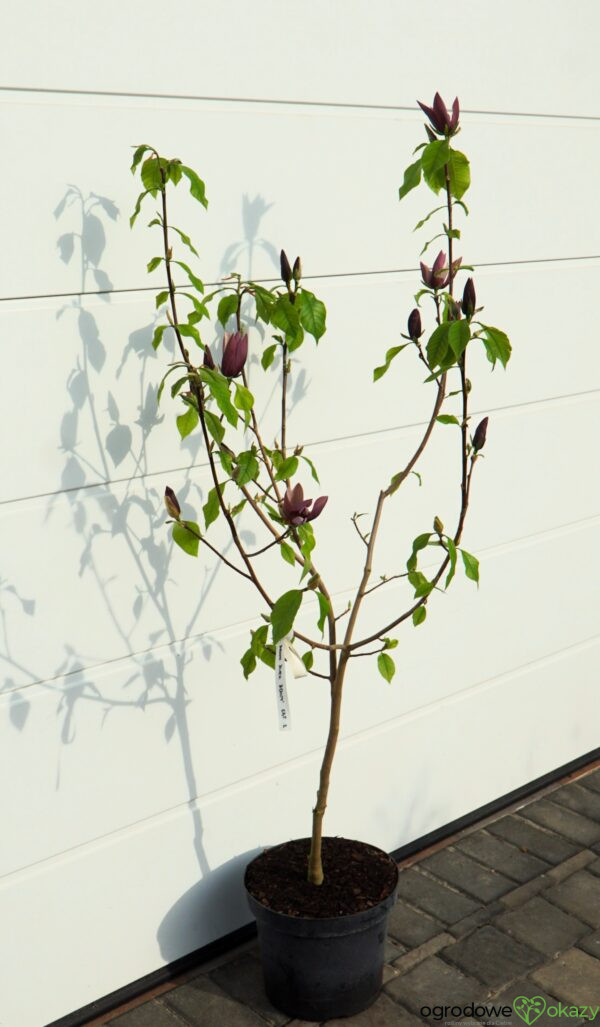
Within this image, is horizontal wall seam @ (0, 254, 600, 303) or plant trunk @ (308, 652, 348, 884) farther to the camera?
plant trunk @ (308, 652, 348, 884)

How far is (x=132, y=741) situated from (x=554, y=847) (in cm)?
132

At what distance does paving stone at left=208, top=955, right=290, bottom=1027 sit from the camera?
8.46ft

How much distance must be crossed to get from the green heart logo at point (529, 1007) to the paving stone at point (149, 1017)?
734mm

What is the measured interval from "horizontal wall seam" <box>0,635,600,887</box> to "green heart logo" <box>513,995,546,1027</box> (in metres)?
0.73

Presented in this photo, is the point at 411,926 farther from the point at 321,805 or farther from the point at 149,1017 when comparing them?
the point at 149,1017

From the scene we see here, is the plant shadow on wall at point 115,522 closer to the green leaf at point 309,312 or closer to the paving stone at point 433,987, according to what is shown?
the green leaf at point 309,312

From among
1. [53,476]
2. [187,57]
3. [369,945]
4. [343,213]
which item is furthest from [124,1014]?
[187,57]

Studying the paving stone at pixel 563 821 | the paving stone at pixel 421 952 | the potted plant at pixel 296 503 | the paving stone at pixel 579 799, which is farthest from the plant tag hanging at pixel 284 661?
the paving stone at pixel 579 799

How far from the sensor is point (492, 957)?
274 cm

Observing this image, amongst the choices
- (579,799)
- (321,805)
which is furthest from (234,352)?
(579,799)

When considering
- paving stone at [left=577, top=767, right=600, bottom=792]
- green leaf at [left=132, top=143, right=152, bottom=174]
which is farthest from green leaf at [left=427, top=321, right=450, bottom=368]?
paving stone at [left=577, top=767, right=600, bottom=792]

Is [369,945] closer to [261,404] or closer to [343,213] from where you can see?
[261,404]

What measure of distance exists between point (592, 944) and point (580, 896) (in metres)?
0.22

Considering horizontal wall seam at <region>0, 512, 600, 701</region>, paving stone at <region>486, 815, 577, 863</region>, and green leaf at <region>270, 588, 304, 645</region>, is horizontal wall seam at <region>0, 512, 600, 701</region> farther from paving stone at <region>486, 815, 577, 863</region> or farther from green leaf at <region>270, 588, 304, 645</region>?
paving stone at <region>486, 815, 577, 863</region>
